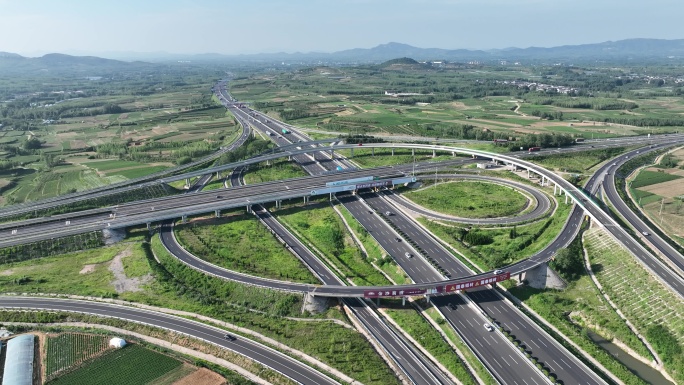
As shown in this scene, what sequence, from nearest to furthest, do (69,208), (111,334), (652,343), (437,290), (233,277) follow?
(652,343)
(111,334)
(437,290)
(233,277)
(69,208)

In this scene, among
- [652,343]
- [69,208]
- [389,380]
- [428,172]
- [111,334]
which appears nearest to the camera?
[389,380]

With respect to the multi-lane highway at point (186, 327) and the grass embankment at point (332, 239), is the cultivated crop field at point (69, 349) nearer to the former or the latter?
the multi-lane highway at point (186, 327)

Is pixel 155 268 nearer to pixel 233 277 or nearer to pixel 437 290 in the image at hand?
pixel 233 277

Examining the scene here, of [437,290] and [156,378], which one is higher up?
[437,290]

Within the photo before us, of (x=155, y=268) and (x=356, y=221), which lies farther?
(x=356, y=221)

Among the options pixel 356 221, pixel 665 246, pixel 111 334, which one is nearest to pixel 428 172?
pixel 356 221

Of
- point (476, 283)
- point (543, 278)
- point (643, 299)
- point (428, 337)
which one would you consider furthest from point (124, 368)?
point (643, 299)
